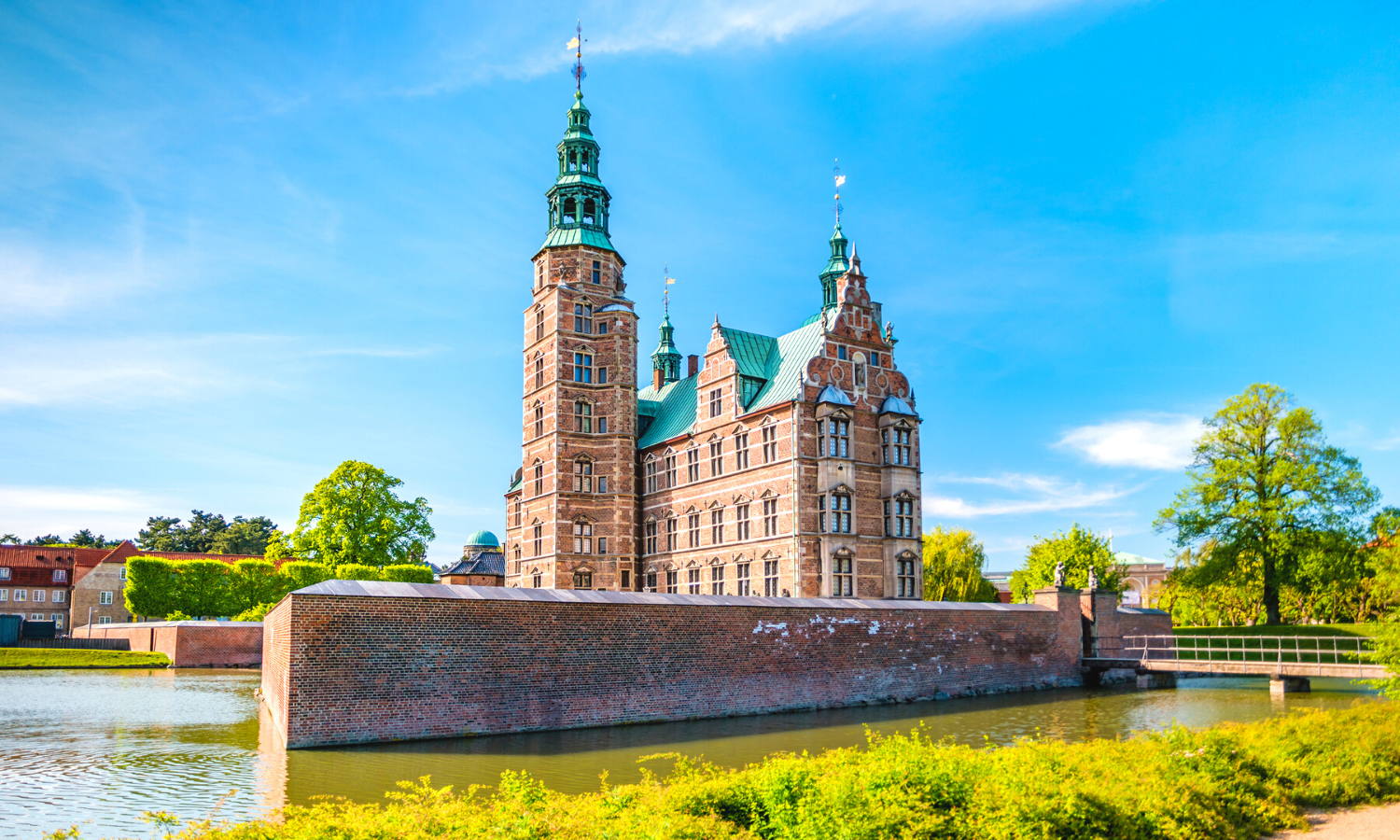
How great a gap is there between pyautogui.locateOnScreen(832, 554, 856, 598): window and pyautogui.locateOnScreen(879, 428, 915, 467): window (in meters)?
4.54

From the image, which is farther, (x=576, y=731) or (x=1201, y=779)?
(x=576, y=731)

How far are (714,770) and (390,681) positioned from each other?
1060 cm

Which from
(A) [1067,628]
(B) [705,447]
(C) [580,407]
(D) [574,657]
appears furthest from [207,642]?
(A) [1067,628]

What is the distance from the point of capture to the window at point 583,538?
4703cm

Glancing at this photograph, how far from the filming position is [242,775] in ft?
53.6

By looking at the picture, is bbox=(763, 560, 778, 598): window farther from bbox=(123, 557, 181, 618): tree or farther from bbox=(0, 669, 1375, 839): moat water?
bbox=(123, 557, 181, 618): tree

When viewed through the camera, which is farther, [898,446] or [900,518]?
[898,446]

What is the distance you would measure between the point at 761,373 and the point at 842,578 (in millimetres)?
10225

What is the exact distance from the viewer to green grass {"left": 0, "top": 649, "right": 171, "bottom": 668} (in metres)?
41.1

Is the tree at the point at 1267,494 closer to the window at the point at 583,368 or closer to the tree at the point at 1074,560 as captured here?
the tree at the point at 1074,560

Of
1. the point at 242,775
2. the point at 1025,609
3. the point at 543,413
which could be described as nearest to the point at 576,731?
the point at 242,775

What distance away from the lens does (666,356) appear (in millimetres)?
63750

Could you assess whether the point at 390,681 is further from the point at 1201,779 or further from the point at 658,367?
the point at 658,367

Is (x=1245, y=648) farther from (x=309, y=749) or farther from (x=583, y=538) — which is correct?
(x=309, y=749)
